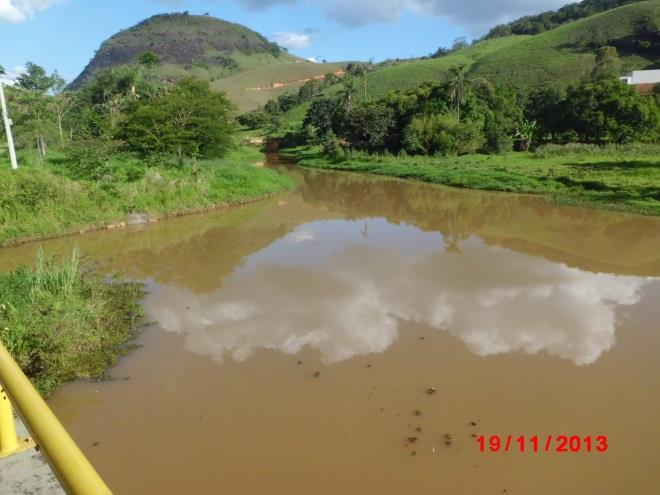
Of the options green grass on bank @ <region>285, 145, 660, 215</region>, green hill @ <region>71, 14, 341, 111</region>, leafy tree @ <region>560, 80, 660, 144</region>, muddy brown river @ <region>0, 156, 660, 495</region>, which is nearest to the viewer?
muddy brown river @ <region>0, 156, 660, 495</region>

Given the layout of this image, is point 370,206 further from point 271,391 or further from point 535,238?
point 271,391

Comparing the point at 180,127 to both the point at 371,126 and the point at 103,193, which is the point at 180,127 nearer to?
the point at 103,193

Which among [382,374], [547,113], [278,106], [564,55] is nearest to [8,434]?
[382,374]

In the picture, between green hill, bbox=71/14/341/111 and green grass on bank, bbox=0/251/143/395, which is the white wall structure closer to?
green grass on bank, bbox=0/251/143/395

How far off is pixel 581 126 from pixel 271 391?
3283cm

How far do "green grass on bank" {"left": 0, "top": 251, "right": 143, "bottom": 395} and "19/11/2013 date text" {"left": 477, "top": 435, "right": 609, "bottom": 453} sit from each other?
4797mm

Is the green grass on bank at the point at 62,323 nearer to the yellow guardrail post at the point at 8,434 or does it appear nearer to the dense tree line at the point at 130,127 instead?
the yellow guardrail post at the point at 8,434

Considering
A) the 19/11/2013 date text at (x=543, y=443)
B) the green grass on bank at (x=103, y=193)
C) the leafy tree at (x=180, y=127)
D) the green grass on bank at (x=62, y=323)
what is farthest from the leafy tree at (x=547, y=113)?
the 19/11/2013 date text at (x=543, y=443)

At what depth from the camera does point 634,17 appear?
218ft

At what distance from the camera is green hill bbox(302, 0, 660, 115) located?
5894 cm

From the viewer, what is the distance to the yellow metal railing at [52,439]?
44.2 inches

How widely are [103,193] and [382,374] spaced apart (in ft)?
42.2

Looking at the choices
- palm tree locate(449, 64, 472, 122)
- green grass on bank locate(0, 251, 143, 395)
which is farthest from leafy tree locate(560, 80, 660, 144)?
green grass on bank locate(0, 251, 143, 395)

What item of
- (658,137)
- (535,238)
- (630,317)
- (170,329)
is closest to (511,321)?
(630,317)
